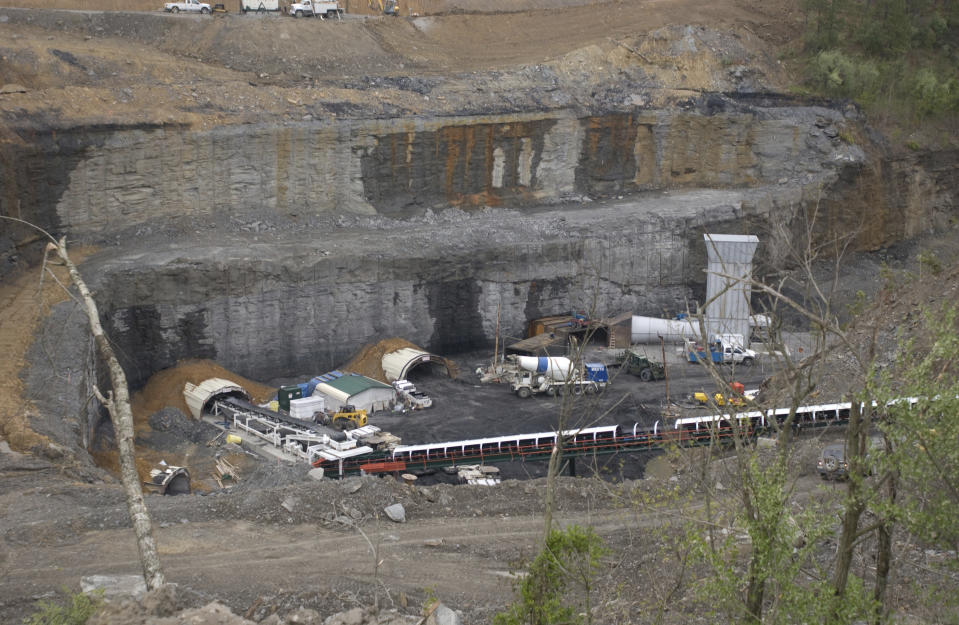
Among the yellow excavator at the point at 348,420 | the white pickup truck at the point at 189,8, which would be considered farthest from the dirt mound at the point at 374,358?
the white pickup truck at the point at 189,8

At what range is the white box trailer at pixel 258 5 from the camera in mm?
42188

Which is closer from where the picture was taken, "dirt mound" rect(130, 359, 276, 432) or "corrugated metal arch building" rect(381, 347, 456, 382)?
"dirt mound" rect(130, 359, 276, 432)

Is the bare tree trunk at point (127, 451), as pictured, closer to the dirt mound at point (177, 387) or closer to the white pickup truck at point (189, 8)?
the dirt mound at point (177, 387)

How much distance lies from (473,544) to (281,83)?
992 inches

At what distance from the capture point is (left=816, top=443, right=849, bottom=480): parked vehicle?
18062 mm

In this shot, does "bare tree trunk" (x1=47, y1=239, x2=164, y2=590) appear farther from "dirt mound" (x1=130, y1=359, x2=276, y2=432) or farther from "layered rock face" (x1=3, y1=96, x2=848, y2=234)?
"layered rock face" (x1=3, y1=96, x2=848, y2=234)

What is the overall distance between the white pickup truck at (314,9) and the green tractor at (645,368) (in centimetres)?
2153

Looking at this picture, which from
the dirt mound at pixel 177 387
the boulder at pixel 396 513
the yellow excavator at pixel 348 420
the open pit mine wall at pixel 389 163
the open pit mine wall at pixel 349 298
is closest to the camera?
the boulder at pixel 396 513

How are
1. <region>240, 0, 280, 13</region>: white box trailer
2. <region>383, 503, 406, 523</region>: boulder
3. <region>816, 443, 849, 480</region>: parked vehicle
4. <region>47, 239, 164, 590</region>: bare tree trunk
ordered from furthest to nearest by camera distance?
<region>240, 0, 280, 13</region>: white box trailer < <region>816, 443, 849, 480</region>: parked vehicle < <region>383, 503, 406, 523</region>: boulder < <region>47, 239, 164, 590</region>: bare tree trunk

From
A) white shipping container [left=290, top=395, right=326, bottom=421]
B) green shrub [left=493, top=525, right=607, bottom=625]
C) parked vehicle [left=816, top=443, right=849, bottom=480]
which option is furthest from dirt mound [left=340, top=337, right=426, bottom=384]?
green shrub [left=493, top=525, right=607, bottom=625]

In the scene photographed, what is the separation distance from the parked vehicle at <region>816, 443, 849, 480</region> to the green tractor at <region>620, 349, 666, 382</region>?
404 inches

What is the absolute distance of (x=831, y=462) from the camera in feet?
63.2

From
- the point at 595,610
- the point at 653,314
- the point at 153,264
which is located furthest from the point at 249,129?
the point at 595,610

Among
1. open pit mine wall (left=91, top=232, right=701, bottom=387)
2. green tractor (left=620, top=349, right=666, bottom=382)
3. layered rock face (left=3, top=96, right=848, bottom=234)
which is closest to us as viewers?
open pit mine wall (left=91, top=232, right=701, bottom=387)
